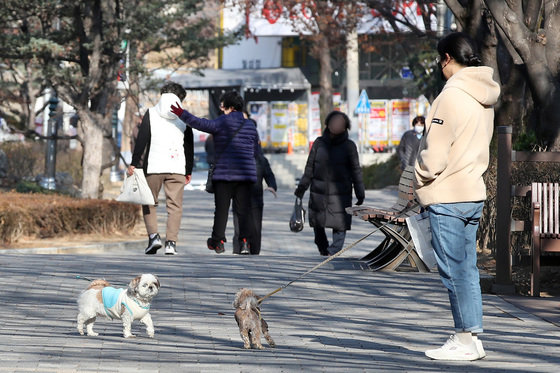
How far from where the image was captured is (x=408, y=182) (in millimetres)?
12109

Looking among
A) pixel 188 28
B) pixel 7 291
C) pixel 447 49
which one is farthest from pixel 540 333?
pixel 188 28

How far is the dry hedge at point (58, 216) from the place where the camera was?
52.6ft

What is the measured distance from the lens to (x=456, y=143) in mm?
7082

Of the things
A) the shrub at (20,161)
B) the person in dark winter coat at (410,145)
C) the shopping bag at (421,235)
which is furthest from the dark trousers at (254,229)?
the shrub at (20,161)

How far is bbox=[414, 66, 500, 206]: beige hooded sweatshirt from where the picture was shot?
23.1 ft

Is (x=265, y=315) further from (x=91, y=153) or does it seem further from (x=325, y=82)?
(x=325, y=82)

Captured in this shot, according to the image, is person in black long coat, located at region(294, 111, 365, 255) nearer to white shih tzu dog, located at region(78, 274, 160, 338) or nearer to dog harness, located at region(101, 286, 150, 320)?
white shih tzu dog, located at region(78, 274, 160, 338)

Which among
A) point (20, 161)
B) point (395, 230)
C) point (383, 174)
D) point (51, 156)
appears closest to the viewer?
point (395, 230)

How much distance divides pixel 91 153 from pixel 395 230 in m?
11.0

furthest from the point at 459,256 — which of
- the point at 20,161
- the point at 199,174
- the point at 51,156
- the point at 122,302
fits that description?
the point at 199,174

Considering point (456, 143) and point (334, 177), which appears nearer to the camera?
point (456, 143)

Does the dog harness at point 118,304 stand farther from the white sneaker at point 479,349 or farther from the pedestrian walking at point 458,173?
the white sneaker at point 479,349

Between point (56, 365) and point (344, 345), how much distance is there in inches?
76.5

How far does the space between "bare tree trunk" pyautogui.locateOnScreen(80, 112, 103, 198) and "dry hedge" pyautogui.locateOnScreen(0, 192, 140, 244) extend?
3.89 metres
